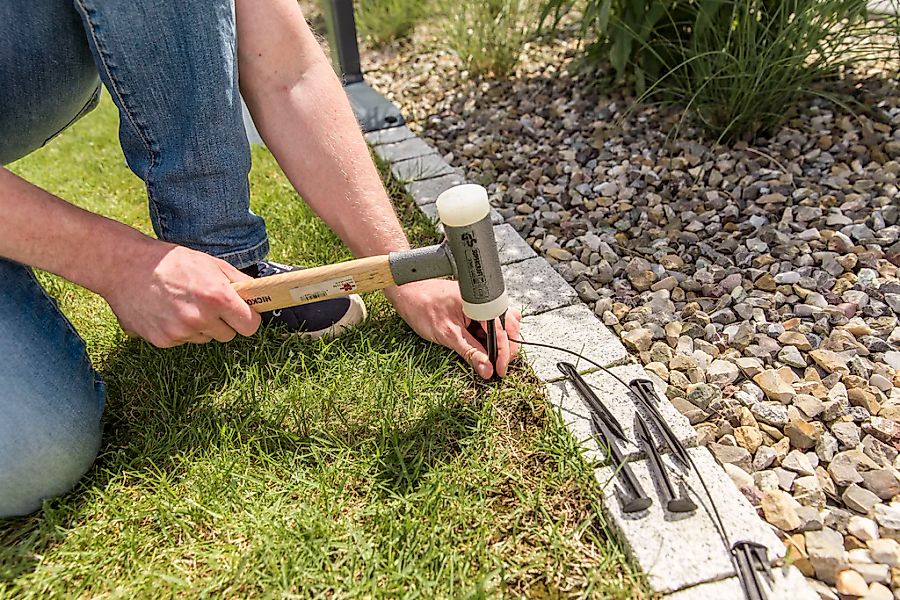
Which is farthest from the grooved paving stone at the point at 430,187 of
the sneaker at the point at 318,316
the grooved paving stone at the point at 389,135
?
the sneaker at the point at 318,316

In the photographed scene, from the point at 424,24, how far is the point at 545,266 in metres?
2.76

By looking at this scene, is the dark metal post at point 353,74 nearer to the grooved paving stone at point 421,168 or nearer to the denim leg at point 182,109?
the grooved paving stone at point 421,168

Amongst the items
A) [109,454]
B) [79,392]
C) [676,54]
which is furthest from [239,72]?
[676,54]

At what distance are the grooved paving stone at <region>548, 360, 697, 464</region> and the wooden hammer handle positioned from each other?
0.50 metres

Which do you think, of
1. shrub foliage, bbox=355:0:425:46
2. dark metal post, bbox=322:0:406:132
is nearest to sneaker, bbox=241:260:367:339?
dark metal post, bbox=322:0:406:132

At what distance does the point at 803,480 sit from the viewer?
1527mm

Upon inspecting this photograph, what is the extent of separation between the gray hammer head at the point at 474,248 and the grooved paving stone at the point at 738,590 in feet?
2.16

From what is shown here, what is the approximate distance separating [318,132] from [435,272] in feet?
1.76

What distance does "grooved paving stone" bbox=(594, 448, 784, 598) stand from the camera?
1.31m

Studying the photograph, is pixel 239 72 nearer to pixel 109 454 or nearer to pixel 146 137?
pixel 146 137

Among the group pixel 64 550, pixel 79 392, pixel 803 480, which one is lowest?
pixel 803 480

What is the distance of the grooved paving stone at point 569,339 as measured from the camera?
1798 mm

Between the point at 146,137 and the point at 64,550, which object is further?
the point at 146,137

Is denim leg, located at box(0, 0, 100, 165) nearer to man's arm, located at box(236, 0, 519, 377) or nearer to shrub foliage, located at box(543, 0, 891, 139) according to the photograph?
man's arm, located at box(236, 0, 519, 377)
